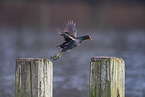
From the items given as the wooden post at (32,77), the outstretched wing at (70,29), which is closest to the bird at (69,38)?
the outstretched wing at (70,29)

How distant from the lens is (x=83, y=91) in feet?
31.1

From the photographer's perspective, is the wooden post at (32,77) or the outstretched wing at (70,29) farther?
the outstretched wing at (70,29)

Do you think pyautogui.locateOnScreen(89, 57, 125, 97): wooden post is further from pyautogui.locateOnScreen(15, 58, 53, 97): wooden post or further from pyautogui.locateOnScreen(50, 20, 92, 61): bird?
pyautogui.locateOnScreen(50, 20, 92, 61): bird

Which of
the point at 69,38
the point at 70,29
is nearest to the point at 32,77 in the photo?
the point at 69,38

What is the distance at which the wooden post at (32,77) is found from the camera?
13.7 ft

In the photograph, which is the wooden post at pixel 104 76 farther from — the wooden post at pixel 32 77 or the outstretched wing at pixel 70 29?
the outstretched wing at pixel 70 29

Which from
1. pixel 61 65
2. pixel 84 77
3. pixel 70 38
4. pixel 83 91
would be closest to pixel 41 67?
pixel 70 38

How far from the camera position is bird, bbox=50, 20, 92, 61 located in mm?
5180

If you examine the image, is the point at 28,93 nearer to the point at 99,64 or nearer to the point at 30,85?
the point at 30,85

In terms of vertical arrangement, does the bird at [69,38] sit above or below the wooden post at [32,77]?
above

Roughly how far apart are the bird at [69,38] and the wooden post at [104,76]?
0.95 meters

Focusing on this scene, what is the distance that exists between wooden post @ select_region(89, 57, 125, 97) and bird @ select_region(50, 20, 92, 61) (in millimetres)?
952

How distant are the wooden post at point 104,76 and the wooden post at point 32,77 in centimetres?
56

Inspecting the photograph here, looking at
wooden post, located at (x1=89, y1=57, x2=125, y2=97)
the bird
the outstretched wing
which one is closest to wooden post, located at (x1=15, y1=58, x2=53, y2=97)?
wooden post, located at (x1=89, y1=57, x2=125, y2=97)
